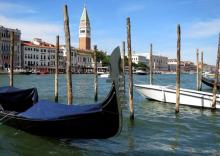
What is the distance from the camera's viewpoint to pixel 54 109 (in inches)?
323

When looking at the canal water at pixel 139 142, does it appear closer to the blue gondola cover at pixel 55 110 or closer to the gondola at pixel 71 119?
the gondola at pixel 71 119

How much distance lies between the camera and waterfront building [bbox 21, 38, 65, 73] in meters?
79.9

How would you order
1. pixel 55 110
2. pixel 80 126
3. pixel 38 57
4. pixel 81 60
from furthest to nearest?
pixel 81 60, pixel 38 57, pixel 55 110, pixel 80 126

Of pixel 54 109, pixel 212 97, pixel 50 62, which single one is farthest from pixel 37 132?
pixel 50 62

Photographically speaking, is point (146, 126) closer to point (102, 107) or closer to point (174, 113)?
point (174, 113)

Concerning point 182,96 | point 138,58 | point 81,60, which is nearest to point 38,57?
point 81,60

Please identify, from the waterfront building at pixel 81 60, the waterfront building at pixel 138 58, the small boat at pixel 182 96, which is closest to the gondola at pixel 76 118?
the small boat at pixel 182 96

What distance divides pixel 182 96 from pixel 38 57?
227 feet

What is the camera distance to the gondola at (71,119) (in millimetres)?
7348

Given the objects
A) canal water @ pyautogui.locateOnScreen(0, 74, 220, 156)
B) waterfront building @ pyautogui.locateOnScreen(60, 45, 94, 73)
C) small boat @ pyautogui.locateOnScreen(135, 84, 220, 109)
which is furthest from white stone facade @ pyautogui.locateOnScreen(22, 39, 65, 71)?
canal water @ pyautogui.locateOnScreen(0, 74, 220, 156)

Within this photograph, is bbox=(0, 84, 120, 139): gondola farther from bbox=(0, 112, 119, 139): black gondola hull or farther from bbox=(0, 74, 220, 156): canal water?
bbox=(0, 74, 220, 156): canal water

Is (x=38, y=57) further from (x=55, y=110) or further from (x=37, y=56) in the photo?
(x=55, y=110)

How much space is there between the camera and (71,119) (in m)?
7.73

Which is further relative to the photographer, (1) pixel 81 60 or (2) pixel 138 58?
(2) pixel 138 58
